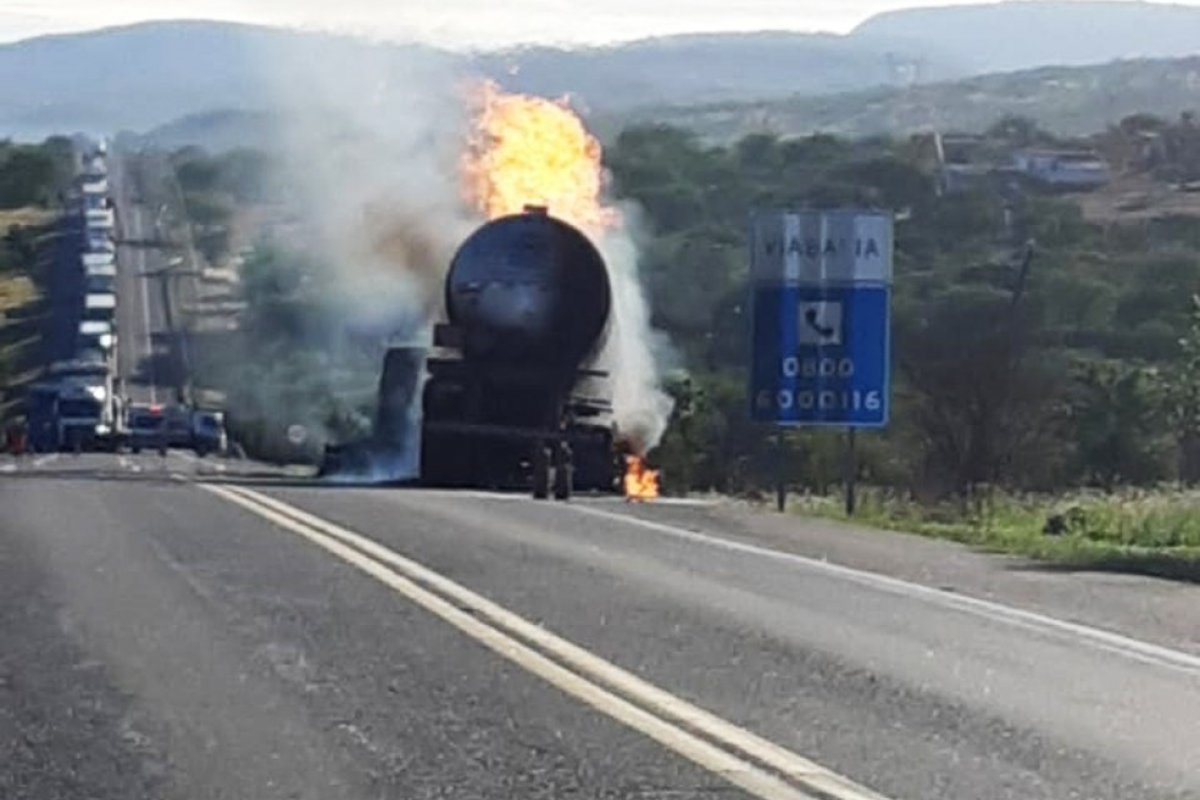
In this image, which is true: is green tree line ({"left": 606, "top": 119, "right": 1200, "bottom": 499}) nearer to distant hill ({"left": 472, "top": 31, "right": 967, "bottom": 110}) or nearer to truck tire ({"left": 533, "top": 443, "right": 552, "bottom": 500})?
distant hill ({"left": 472, "top": 31, "right": 967, "bottom": 110})

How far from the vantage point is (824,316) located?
33.9m

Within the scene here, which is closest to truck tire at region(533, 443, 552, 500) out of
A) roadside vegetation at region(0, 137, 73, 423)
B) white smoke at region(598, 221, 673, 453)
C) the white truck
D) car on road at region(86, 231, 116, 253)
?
white smoke at region(598, 221, 673, 453)

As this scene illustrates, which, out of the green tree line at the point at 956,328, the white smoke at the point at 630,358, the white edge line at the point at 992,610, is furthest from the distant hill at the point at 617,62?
the white edge line at the point at 992,610

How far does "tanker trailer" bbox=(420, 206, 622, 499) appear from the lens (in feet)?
132

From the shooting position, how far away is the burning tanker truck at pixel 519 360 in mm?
40375

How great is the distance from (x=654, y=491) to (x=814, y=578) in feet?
71.1

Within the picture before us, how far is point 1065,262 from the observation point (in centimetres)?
8306

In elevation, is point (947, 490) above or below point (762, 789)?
below

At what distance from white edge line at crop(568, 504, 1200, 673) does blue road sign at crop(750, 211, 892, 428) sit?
836cm

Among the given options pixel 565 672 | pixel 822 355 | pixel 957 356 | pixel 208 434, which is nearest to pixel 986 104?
pixel 208 434

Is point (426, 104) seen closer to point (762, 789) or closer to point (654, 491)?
point (654, 491)

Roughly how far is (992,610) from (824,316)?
16011mm

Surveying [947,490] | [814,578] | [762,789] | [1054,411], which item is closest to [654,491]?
[947,490]

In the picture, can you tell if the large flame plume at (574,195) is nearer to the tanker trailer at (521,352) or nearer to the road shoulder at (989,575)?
the tanker trailer at (521,352)
